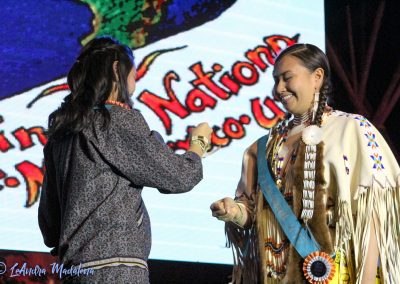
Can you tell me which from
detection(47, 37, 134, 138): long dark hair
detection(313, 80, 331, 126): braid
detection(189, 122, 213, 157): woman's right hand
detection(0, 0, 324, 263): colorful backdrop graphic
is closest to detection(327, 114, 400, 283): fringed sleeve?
detection(313, 80, 331, 126): braid

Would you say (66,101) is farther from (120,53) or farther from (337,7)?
(337,7)

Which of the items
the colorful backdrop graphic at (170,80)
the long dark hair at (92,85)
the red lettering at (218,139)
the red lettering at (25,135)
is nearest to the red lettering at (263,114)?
the colorful backdrop graphic at (170,80)

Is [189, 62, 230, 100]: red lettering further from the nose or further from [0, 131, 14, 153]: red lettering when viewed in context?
the nose

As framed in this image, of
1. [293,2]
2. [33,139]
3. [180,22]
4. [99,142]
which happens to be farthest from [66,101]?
[293,2]

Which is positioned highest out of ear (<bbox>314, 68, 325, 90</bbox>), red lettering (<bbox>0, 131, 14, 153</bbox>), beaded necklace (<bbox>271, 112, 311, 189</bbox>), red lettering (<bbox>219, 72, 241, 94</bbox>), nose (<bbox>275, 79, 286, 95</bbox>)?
ear (<bbox>314, 68, 325, 90</bbox>)

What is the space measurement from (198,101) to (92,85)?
1.45 meters

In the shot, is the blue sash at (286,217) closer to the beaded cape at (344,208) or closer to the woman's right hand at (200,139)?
the beaded cape at (344,208)

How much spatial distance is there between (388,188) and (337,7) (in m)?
2.15

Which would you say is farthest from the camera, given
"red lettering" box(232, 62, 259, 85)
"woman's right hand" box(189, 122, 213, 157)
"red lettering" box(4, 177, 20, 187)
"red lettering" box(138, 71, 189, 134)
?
"red lettering" box(232, 62, 259, 85)

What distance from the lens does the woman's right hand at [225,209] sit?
2020 millimetres

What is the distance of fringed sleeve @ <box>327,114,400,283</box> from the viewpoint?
1.93 metres

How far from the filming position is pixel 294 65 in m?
2.12

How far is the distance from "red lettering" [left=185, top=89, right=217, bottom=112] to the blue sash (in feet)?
3.96

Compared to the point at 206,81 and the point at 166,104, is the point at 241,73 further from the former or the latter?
the point at 166,104
